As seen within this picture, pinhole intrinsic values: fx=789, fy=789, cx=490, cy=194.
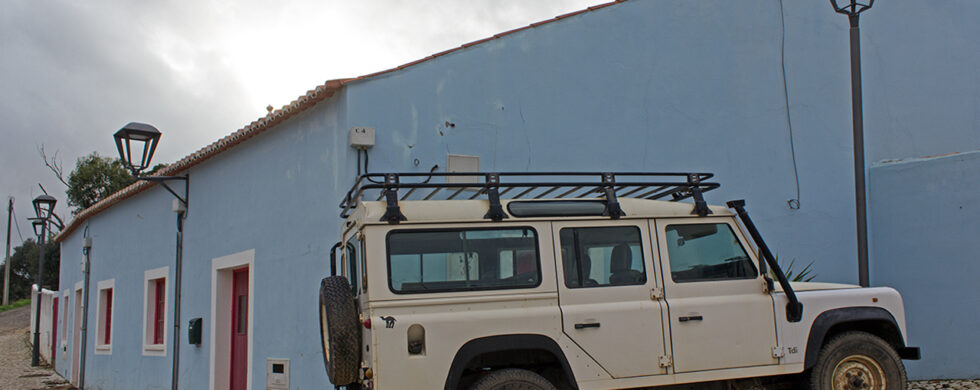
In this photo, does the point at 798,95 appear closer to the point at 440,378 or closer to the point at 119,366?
the point at 440,378

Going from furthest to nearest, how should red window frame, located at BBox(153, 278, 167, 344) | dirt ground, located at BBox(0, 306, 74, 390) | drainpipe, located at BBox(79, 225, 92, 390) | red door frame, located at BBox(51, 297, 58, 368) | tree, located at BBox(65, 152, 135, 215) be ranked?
tree, located at BBox(65, 152, 135, 215) < red door frame, located at BBox(51, 297, 58, 368) < dirt ground, located at BBox(0, 306, 74, 390) < drainpipe, located at BBox(79, 225, 92, 390) < red window frame, located at BBox(153, 278, 167, 344)

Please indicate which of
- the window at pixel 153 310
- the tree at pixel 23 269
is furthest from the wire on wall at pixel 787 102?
the tree at pixel 23 269

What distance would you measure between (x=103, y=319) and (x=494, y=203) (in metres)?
13.1

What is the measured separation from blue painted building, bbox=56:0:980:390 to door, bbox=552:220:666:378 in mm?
3022

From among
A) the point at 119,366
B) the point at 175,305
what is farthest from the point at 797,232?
the point at 119,366

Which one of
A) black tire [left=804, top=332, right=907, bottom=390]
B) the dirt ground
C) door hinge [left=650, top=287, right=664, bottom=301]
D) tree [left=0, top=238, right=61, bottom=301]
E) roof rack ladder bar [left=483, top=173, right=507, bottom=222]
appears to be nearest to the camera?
roof rack ladder bar [left=483, top=173, right=507, bottom=222]

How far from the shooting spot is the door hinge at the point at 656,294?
539 centimetres

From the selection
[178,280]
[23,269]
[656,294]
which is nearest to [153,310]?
[178,280]

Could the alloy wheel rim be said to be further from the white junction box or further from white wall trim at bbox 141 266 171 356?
white wall trim at bbox 141 266 171 356

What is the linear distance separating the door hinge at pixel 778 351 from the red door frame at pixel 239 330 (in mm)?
6860

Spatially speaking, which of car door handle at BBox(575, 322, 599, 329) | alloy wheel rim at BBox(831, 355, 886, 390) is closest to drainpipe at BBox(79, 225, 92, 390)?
car door handle at BBox(575, 322, 599, 329)

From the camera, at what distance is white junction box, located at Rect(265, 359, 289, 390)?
8.61m

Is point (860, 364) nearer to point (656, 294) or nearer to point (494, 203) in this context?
point (656, 294)

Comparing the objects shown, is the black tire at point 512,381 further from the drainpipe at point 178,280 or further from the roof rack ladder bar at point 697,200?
the drainpipe at point 178,280
